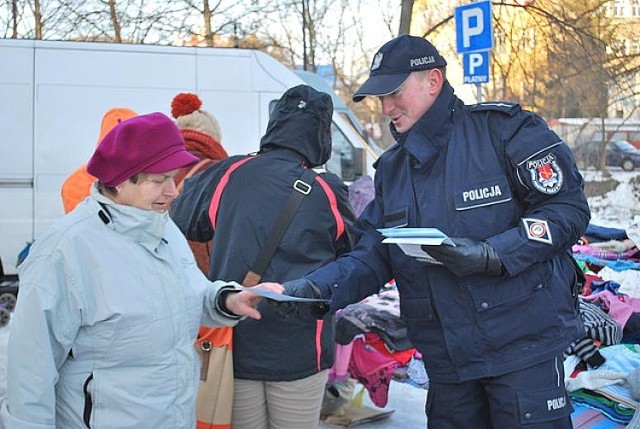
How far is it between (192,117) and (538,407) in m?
2.79

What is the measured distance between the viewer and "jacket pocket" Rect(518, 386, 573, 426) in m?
2.57

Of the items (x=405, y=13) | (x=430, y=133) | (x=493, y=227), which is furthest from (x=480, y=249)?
(x=405, y=13)

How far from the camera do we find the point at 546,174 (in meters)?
2.52

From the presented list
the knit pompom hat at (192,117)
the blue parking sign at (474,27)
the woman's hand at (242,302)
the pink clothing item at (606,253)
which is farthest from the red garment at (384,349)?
the blue parking sign at (474,27)

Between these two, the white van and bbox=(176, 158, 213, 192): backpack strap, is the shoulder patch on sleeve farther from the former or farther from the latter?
the white van

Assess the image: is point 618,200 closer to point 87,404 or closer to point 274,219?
point 274,219

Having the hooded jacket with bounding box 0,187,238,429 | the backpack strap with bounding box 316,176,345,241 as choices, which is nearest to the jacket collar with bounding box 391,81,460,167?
the backpack strap with bounding box 316,176,345,241

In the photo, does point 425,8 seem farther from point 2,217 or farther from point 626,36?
point 2,217

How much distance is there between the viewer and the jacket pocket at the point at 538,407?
257cm

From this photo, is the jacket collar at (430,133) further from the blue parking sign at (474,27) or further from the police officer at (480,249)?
the blue parking sign at (474,27)

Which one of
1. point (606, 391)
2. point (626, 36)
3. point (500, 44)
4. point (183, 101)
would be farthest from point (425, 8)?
point (606, 391)

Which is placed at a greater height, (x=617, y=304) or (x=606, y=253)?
(x=606, y=253)

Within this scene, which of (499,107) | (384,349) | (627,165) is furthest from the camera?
(627,165)

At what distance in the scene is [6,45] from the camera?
785 centimetres
